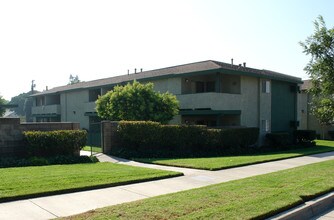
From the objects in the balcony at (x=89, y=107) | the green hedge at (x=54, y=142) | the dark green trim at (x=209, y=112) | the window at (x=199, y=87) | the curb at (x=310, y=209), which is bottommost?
the curb at (x=310, y=209)

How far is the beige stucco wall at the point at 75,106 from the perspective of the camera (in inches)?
1399

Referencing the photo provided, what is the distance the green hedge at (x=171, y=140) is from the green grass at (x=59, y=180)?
234 inches

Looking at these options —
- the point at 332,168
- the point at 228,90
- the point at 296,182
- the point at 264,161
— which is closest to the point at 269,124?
the point at 228,90

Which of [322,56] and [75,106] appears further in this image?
[75,106]

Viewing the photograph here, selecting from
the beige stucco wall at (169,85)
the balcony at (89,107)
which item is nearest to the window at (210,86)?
the beige stucco wall at (169,85)

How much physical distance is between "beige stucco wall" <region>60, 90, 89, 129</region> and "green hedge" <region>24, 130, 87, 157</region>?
1998cm

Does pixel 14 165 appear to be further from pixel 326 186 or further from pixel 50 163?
pixel 326 186

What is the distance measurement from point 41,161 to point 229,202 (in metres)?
9.03

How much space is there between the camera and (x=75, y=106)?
37125 mm

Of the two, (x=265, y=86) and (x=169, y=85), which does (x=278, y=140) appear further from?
(x=169, y=85)

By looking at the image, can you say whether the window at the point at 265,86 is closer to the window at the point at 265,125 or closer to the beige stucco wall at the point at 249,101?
the beige stucco wall at the point at 249,101

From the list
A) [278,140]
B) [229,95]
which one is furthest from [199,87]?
[278,140]

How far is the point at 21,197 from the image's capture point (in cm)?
747

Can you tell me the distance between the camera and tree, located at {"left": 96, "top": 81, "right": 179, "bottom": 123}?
20578 millimetres
